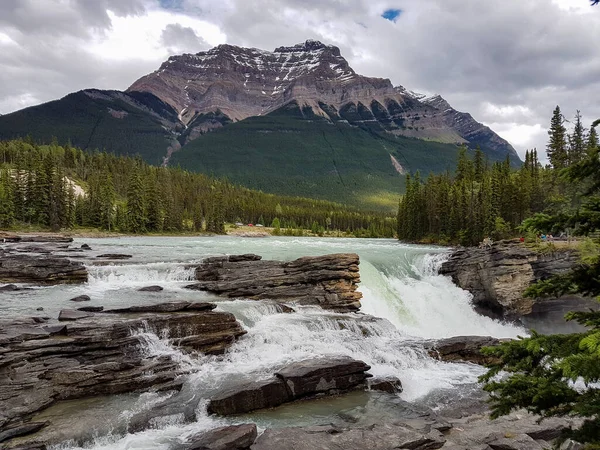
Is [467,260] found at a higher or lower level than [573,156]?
lower

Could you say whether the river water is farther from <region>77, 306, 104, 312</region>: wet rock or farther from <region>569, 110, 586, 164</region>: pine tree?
<region>569, 110, 586, 164</region>: pine tree

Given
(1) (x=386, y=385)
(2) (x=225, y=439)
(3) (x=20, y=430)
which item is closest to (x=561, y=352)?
(2) (x=225, y=439)

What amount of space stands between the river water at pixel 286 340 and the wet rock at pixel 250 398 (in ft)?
1.45

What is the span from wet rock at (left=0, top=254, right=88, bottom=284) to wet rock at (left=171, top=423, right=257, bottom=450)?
26144 millimetres

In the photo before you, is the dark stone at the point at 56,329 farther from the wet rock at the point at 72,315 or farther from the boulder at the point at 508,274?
the boulder at the point at 508,274

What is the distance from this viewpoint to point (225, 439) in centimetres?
→ 1305

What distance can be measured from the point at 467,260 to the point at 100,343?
40.7 meters

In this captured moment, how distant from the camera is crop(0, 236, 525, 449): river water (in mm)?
15398

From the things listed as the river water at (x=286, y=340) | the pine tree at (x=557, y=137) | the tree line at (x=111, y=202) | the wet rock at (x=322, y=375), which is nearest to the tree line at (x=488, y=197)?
the pine tree at (x=557, y=137)

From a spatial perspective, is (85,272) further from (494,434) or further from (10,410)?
(494,434)

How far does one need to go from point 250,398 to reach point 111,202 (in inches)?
4050

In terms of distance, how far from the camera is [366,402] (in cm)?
1802

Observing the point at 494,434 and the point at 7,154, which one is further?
the point at 7,154

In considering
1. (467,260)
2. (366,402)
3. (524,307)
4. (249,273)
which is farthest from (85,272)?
(524,307)
